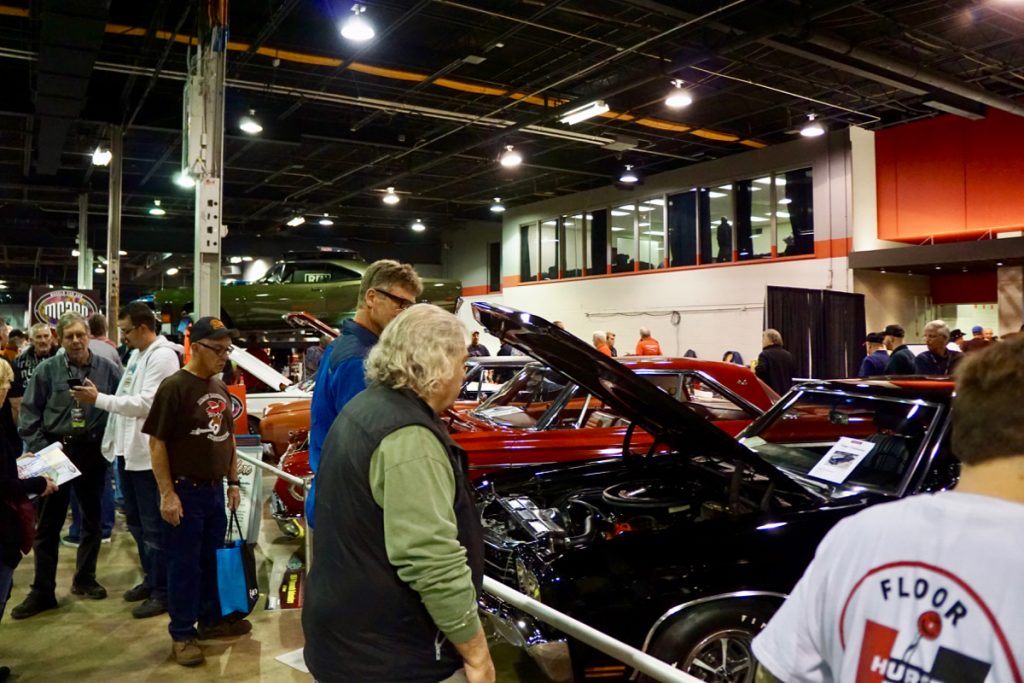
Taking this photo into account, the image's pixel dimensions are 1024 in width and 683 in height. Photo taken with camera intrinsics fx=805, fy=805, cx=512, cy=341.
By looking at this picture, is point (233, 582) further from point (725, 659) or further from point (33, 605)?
point (725, 659)

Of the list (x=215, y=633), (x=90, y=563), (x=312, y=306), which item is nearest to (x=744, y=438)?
(x=215, y=633)

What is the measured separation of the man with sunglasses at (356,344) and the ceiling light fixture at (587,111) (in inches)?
383

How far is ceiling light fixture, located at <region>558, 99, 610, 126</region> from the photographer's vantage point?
12242 mm

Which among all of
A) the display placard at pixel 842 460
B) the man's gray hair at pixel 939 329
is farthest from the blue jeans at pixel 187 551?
the man's gray hair at pixel 939 329

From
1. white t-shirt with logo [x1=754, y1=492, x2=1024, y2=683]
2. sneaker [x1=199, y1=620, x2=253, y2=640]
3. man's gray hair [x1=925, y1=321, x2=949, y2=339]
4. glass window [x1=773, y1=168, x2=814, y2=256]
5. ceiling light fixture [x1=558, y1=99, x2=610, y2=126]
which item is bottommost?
sneaker [x1=199, y1=620, x2=253, y2=640]

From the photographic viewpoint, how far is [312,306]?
1484cm

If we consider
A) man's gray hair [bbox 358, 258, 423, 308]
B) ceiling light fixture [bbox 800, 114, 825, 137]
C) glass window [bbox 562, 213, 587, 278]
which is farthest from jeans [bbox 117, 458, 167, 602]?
glass window [bbox 562, 213, 587, 278]

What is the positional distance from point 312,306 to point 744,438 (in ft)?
37.1

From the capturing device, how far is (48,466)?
14.1ft

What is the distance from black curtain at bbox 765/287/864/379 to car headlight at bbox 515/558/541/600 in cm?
1082

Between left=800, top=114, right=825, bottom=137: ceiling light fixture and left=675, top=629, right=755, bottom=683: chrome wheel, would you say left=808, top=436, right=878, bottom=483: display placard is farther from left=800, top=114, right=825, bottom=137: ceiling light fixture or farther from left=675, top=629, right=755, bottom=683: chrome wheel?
left=800, top=114, right=825, bottom=137: ceiling light fixture

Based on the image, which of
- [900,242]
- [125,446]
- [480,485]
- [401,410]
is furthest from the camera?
[900,242]

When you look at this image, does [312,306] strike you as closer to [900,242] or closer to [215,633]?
[215,633]

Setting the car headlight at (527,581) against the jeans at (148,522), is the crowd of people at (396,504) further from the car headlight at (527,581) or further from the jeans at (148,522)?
the car headlight at (527,581)
